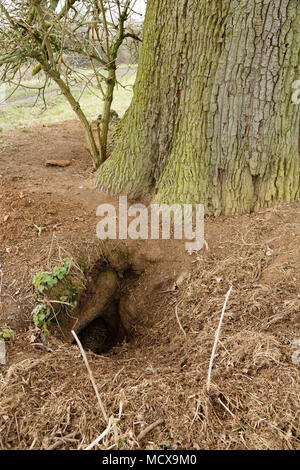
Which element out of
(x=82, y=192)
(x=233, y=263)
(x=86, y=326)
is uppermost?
(x=82, y=192)

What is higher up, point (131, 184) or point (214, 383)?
point (131, 184)

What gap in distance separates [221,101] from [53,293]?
2.15 meters

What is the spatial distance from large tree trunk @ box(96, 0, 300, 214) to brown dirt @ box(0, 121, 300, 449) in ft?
1.11

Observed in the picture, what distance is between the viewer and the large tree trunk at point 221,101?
3180 millimetres

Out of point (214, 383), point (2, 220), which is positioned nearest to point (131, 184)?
point (2, 220)

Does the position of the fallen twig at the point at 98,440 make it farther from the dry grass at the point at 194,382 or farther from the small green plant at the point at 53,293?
the small green plant at the point at 53,293

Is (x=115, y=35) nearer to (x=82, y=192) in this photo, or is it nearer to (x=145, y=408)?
(x=82, y=192)

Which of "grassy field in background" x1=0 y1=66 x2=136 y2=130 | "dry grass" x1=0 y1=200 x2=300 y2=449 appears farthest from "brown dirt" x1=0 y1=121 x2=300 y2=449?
"grassy field in background" x1=0 y1=66 x2=136 y2=130

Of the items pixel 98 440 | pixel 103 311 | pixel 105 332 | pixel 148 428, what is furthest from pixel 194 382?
pixel 105 332

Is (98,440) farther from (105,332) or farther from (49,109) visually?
(49,109)

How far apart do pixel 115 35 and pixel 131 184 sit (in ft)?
7.36

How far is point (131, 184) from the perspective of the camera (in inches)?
162

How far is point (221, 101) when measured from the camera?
341cm

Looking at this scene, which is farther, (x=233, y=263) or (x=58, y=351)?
(x=233, y=263)
